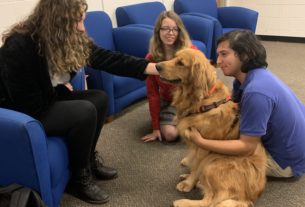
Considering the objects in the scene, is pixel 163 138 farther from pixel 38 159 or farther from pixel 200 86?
pixel 38 159

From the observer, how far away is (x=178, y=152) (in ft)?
8.49

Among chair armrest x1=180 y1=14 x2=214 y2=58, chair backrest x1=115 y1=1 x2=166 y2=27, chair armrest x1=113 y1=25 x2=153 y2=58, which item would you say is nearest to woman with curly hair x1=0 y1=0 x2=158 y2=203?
chair armrest x1=113 y1=25 x2=153 y2=58

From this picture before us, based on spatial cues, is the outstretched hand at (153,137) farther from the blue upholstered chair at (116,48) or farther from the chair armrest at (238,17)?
the chair armrest at (238,17)

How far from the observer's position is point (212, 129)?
185 centimetres

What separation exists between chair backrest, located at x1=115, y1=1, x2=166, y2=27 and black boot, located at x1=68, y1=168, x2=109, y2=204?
8.19 ft

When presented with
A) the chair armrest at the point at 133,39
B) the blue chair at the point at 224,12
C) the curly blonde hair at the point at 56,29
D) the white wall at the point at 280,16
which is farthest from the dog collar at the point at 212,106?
the white wall at the point at 280,16

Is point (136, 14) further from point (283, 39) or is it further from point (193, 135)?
point (283, 39)

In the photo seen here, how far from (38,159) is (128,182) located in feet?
2.66

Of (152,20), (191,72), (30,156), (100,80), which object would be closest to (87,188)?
(30,156)

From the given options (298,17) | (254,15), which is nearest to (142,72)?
(254,15)

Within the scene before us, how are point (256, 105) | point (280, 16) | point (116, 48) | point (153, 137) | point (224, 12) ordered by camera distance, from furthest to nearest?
point (280, 16) < point (224, 12) < point (116, 48) < point (153, 137) < point (256, 105)

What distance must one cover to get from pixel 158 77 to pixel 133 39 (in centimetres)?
114

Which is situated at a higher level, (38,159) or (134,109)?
(38,159)

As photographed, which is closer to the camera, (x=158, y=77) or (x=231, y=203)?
(x=231, y=203)
